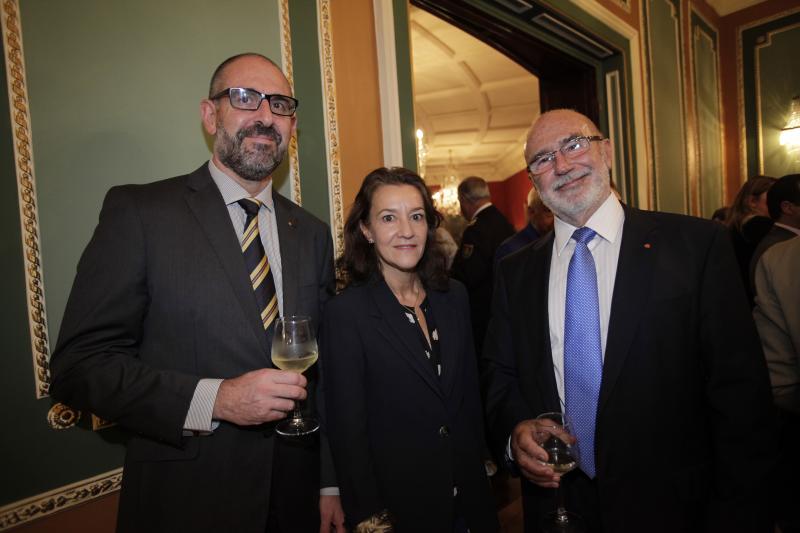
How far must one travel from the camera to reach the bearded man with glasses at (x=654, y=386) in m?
1.31

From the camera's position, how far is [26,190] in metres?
1.39

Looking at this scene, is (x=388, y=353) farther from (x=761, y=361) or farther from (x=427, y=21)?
(x=427, y=21)

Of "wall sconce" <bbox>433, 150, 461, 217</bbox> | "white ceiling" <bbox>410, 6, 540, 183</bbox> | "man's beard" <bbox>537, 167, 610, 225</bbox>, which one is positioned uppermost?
"white ceiling" <bbox>410, 6, 540, 183</bbox>

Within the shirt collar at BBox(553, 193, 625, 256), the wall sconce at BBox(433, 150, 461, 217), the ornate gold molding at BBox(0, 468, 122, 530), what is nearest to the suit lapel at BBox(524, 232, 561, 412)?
the shirt collar at BBox(553, 193, 625, 256)

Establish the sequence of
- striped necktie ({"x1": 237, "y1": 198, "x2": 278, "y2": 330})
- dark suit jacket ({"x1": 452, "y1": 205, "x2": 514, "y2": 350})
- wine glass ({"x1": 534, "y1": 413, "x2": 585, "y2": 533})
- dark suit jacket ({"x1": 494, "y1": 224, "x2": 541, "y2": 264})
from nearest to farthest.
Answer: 1. wine glass ({"x1": 534, "y1": 413, "x2": 585, "y2": 533})
2. striped necktie ({"x1": 237, "y1": 198, "x2": 278, "y2": 330})
3. dark suit jacket ({"x1": 494, "y1": 224, "x2": 541, "y2": 264})
4. dark suit jacket ({"x1": 452, "y1": 205, "x2": 514, "y2": 350})

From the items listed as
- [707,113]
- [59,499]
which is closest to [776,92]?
[707,113]

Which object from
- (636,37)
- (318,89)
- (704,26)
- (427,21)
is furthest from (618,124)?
(318,89)

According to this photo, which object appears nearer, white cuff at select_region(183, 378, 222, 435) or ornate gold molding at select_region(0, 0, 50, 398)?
white cuff at select_region(183, 378, 222, 435)

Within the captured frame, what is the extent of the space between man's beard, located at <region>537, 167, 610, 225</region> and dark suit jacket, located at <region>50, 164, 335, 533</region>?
1.07m

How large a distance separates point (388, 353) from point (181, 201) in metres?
0.83

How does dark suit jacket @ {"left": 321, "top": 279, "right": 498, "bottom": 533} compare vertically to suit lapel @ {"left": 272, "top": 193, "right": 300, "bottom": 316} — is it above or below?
below

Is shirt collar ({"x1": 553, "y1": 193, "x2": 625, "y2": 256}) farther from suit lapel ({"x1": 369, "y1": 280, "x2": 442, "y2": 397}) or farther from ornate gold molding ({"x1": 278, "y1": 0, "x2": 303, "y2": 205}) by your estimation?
ornate gold molding ({"x1": 278, "y1": 0, "x2": 303, "y2": 205})

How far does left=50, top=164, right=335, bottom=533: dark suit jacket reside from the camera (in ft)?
4.03

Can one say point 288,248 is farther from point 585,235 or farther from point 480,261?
point 480,261
